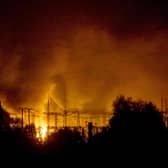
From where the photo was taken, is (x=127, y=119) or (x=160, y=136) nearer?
(x=160, y=136)

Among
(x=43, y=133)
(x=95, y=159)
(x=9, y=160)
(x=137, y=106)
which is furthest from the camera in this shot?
(x=43, y=133)

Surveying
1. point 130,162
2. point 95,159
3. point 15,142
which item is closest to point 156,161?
point 130,162

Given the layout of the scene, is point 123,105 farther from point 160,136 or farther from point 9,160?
point 9,160

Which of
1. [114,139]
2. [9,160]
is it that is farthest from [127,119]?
[9,160]

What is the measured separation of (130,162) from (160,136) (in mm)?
3872

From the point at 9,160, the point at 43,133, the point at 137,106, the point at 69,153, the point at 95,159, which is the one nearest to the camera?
the point at 9,160

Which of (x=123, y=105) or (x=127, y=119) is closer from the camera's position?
(x=127, y=119)

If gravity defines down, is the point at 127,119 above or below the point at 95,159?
above

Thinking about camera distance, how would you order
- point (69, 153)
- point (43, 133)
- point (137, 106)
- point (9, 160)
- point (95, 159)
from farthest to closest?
point (43, 133) < point (137, 106) < point (69, 153) < point (95, 159) < point (9, 160)

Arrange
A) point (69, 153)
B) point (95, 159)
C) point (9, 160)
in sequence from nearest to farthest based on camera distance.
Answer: point (9, 160), point (95, 159), point (69, 153)

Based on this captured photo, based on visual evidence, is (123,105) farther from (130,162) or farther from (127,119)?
(130,162)

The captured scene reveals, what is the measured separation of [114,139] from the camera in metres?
37.7

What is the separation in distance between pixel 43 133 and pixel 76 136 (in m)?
3.95

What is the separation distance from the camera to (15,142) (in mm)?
37688
